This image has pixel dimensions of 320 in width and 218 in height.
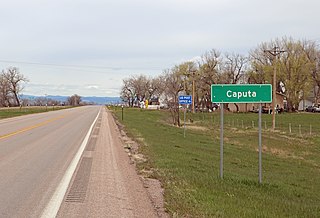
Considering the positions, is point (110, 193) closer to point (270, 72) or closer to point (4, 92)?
point (270, 72)

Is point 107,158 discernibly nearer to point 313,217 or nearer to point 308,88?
point 313,217

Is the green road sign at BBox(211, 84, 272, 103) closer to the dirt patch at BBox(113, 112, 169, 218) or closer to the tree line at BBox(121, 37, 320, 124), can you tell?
the dirt patch at BBox(113, 112, 169, 218)

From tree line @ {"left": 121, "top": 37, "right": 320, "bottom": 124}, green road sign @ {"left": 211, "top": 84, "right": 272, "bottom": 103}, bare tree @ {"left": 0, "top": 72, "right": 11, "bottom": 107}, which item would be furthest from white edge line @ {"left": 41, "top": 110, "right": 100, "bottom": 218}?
bare tree @ {"left": 0, "top": 72, "right": 11, "bottom": 107}

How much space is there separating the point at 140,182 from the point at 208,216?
3340 millimetres

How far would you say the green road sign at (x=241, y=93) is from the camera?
9648mm

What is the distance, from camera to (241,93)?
32.0 feet

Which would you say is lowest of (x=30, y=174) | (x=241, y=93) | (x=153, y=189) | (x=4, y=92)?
(x=153, y=189)

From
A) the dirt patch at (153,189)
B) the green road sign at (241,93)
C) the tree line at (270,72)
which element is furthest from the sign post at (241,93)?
the tree line at (270,72)

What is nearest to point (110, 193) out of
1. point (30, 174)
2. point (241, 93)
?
point (30, 174)

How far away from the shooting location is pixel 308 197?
36.8 feet

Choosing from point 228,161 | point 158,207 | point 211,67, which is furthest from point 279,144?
point 211,67

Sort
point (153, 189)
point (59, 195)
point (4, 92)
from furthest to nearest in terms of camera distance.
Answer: point (4, 92) < point (153, 189) < point (59, 195)

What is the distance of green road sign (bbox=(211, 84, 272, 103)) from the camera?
31.7 ft

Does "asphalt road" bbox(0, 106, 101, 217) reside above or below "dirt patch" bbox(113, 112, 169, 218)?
above
